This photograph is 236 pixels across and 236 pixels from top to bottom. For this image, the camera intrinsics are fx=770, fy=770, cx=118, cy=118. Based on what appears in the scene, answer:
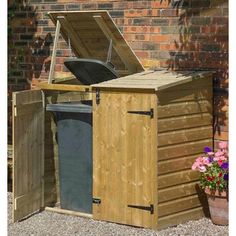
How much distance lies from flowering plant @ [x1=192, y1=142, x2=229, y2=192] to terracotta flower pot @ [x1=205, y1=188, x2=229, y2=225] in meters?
0.05

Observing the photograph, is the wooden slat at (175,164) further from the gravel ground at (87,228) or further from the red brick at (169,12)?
the red brick at (169,12)

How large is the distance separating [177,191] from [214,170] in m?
0.39

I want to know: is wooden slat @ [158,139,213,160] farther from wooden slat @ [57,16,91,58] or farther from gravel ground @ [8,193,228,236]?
wooden slat @ [57,16,91,58]

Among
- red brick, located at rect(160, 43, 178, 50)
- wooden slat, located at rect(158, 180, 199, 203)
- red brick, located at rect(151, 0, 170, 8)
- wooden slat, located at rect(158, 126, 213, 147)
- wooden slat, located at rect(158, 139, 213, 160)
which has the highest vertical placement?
red brick, located at rect(151, 0, 170, 8)

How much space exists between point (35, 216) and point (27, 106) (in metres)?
1.08

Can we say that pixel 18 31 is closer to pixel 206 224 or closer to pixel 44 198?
pixel 44 198

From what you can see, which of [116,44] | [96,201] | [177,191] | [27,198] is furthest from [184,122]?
[27,198]

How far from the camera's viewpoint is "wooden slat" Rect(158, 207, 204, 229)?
685 cm

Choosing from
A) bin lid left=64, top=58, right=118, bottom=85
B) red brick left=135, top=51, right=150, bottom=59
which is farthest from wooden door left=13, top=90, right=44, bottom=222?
red brick left=135, top=51, right=150, bottom=59

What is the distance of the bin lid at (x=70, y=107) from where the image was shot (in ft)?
23.7

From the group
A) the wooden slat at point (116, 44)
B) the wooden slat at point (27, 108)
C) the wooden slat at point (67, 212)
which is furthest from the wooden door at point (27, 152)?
the wooden slat at point (116, 44)

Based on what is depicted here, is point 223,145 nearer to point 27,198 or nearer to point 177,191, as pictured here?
point 177,191

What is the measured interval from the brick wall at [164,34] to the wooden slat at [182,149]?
0.66ft

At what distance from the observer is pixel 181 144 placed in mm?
7043
